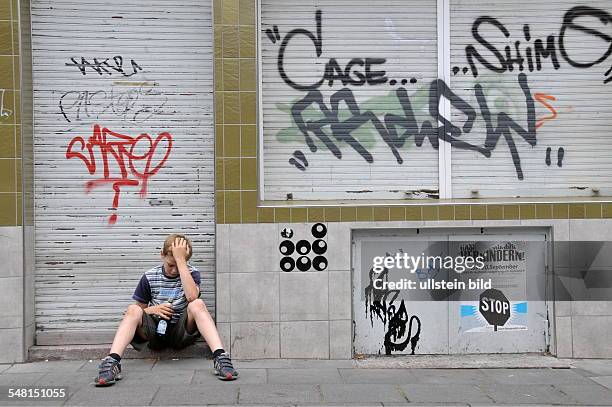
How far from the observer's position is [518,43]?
27.5 feet

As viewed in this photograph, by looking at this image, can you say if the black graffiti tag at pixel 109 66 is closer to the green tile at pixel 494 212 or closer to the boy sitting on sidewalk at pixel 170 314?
the boy sitting on sidewalk at pixel 170 314

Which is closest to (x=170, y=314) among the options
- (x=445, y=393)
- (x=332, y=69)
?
(x=445, y=393)

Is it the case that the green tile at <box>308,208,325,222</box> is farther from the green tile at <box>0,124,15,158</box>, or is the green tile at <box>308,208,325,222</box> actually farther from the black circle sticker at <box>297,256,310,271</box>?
the green tile at <box>0,124,15,158</box>

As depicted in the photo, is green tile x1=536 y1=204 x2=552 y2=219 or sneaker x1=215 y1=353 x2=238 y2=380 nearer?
sneaker x1=215 y1=353 x2=238 y2=380

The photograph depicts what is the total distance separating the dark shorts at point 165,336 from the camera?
738cm

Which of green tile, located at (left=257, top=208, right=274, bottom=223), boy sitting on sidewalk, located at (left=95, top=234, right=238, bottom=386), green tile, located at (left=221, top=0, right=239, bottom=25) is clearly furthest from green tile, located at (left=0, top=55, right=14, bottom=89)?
green tile, located at (left=257, top=208, right=274, bottom=223)

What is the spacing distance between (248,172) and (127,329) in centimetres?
204

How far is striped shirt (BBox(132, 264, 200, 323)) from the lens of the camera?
7551mm

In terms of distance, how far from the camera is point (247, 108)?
7.89 meters

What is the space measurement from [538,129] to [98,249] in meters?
5.14

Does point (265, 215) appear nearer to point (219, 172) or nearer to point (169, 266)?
point (219, 172)

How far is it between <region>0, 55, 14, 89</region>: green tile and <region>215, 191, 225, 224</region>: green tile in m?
2.45

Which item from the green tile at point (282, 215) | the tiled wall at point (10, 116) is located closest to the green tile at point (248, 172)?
the green tile at point (282, 215)

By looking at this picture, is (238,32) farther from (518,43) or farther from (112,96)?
(518,43)
